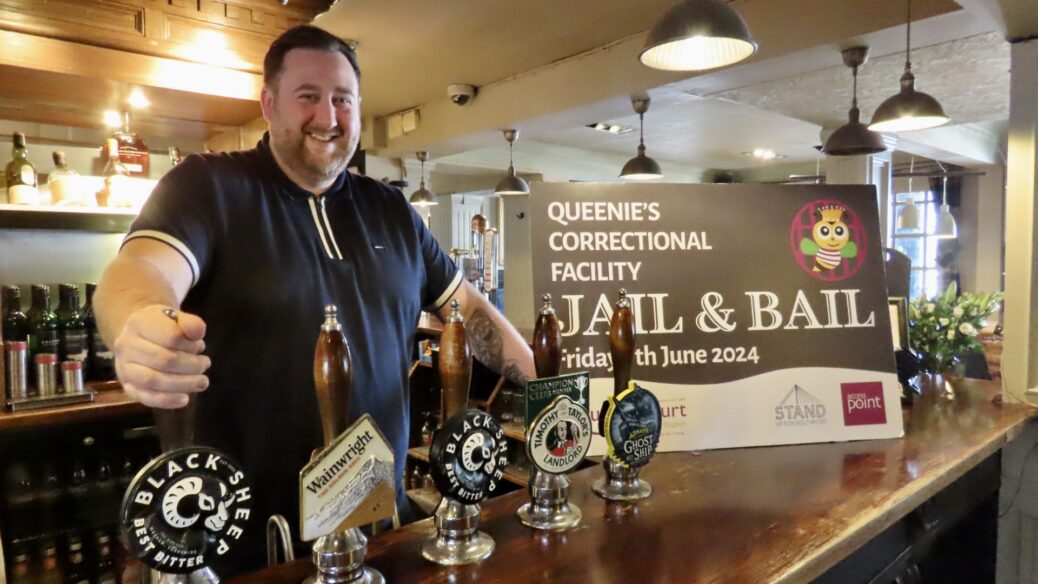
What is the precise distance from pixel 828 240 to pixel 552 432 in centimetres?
82

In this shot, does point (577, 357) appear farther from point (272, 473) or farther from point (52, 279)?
point (52, 279)

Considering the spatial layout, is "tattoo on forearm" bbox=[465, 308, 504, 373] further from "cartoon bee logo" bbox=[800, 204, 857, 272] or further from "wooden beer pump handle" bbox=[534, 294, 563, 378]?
"cartoon bee logo" bbox=[800, 204, 857, 272]

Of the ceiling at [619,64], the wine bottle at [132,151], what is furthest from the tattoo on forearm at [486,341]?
the wine bottle at [132,151]

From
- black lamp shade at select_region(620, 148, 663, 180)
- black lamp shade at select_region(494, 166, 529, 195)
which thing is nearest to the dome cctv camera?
black lamp shade at select_region(494, 166, 529, 195)

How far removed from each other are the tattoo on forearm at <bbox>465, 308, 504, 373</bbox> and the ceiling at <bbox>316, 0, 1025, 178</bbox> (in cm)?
165

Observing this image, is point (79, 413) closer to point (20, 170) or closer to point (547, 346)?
point (20, 170)

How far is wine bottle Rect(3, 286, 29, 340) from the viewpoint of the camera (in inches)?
87.4

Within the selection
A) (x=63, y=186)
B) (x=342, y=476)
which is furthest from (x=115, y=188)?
(x=342, y=476)

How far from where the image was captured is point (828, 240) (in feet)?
4.47

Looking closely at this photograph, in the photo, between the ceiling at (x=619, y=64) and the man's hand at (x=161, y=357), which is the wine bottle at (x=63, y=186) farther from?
the man's hand at (x=161, y=357)

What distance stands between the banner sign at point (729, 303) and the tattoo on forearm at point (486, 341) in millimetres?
106

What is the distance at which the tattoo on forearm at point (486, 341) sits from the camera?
1189 mm

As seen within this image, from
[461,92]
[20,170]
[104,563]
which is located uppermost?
[461,92]

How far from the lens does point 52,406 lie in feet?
6.81
